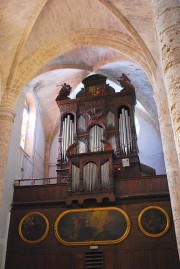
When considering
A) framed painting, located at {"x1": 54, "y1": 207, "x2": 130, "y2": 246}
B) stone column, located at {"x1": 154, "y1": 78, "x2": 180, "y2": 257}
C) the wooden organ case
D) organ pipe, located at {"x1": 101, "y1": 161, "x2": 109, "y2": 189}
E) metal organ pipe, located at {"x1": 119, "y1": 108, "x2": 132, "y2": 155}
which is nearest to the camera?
stone column, located at {"x1": 154, "y1": 78, "x2": 180, "y2": 257}

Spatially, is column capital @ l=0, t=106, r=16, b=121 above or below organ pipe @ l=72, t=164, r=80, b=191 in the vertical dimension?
above

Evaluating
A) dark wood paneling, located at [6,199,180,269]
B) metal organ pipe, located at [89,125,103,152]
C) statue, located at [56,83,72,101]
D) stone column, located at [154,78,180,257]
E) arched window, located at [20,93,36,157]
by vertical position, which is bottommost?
dark wood paneling, located at [6,199,180,269]

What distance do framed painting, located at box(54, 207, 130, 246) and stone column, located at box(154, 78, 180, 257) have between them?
2.01 metres

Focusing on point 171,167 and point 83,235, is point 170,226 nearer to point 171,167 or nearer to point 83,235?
point 171,167

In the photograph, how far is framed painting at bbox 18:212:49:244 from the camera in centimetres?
1005

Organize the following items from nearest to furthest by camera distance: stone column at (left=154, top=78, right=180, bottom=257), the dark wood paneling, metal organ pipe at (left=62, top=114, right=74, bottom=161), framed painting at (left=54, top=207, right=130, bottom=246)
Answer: stone column at (left=154, top=78, right=180, bottom=257) < the dark wood paneling < framed painting at (left=54, top=207, right=130, bottom=246) < metal organ pipe at (left=62, top=114, right=74, bottom=161)

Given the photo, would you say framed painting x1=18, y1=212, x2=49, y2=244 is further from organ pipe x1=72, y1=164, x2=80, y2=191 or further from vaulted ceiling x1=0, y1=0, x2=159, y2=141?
vaulted ceiling x1=0, y1=0, x2=159, y2=141

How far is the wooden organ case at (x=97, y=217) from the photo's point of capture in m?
9.30

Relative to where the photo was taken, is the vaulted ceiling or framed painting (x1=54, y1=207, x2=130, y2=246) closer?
framed painting (x1=54, y1=207, x2=130, y2=246)

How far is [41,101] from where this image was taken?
1494 cm

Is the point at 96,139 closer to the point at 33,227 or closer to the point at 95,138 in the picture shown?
the point at 95,138

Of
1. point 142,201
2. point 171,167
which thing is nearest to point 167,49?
point 171,167

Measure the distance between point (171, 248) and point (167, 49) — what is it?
6.37 m

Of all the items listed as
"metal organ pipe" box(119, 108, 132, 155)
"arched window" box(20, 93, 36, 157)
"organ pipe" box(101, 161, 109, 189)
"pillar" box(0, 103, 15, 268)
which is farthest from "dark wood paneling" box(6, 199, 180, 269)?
"arched window" box(20, 93, 36, 157)
